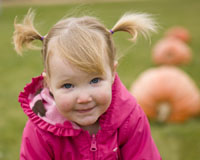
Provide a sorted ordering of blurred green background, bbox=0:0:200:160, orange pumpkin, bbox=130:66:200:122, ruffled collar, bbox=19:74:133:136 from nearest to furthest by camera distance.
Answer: ruffled collar, bbox=19:74:133:136 < blurred green background, bbox=0:0:200:160 < orange pumpkin, bbox=130:66:200:122

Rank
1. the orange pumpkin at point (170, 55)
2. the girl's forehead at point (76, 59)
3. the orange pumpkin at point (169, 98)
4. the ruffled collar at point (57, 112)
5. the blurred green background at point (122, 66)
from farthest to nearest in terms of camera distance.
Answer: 1. the orange pumpkin at point (170, 55)
2. the orange pumpkin at point (169, 98)
3. the blurred green background at point (122, 66)
4. the ruffled collar at point (57, 112)
5. the girl's forehead at point (76, 59)

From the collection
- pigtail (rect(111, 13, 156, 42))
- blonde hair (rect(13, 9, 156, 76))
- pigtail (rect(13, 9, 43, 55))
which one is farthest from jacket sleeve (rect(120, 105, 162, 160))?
pigtail (rect(13, 9, 43, 55))

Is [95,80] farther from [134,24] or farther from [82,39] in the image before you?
[134,24]

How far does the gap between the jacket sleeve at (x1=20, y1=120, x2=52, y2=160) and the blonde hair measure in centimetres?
41

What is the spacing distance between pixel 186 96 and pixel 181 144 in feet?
2.25

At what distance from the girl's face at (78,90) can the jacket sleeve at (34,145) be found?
0.26 m

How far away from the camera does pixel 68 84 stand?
178cm

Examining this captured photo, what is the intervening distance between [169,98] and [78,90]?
7.45 ft

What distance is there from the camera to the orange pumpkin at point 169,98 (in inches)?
151

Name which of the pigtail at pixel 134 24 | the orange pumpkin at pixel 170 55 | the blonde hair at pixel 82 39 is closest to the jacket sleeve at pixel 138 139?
the blonde hair at pixel 82 39

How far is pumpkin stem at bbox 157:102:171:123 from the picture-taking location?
12.6 ft

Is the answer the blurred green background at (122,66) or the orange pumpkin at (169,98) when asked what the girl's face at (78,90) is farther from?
the orange pumpkin at (169,98)

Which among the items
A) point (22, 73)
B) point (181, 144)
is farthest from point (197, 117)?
point (22, 73)

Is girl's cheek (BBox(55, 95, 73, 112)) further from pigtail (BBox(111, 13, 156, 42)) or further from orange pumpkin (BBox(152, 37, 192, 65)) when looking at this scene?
orange pumpkin (BBox(152, 37, 192, 65))
